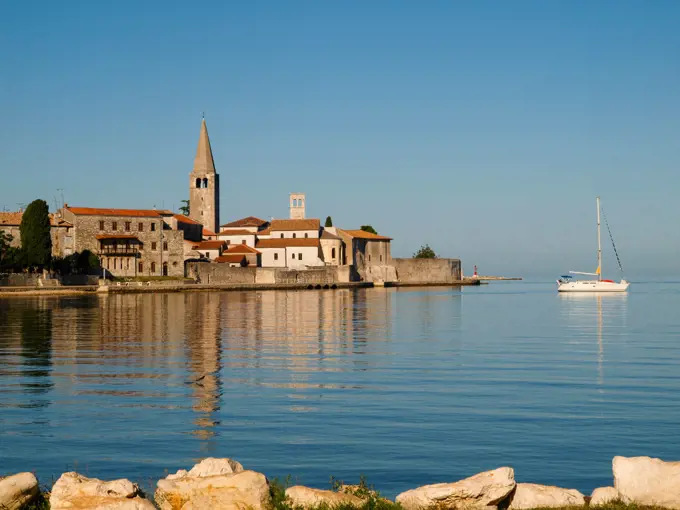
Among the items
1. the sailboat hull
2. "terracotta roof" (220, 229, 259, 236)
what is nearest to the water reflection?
the sailboat hull

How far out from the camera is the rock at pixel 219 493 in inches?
340

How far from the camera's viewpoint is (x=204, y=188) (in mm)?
118562

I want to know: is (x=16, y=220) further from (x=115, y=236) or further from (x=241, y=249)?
(x=241, y=249)

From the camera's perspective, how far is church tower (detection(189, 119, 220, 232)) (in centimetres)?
11800

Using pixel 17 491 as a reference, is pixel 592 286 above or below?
above

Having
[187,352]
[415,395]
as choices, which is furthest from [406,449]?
[187,352]

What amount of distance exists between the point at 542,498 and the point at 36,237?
7878 cm

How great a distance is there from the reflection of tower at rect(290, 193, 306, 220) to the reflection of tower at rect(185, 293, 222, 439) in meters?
70.1

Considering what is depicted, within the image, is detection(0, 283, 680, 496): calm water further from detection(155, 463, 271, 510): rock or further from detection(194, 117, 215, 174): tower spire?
detection(194, 117, 215, 174): tower spire

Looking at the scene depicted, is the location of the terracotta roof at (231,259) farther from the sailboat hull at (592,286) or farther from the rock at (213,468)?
the rock at (213,468)

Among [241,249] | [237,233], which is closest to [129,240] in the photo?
[241,249]

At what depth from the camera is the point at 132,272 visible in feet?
302

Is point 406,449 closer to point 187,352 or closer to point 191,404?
point 191,404

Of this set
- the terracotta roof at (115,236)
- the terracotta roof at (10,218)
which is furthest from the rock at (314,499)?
the terracotta roof at (10,218)
